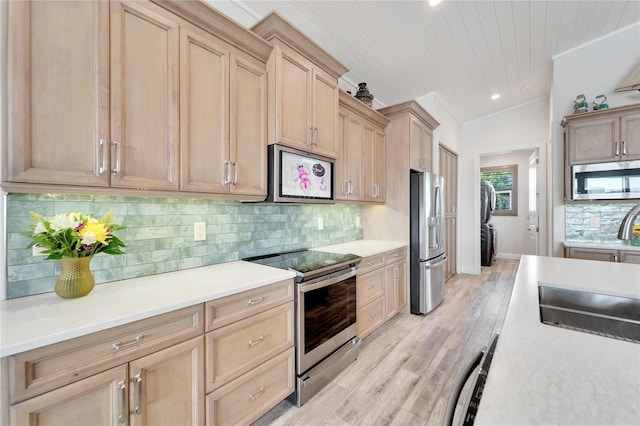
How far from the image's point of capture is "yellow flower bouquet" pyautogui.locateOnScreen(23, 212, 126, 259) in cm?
111

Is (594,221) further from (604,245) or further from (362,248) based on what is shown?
(362,248)

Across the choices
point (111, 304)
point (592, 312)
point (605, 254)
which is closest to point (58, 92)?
point (111, 304)

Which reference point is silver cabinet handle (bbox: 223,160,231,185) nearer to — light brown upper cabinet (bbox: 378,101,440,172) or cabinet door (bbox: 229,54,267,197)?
cabinet door (bbox: 229,54,267,197)

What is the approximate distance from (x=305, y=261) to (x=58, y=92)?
5.30ft

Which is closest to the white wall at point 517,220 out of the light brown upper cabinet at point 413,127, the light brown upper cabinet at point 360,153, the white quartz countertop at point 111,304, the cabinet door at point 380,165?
the light brown upper cabinet at point 413,127

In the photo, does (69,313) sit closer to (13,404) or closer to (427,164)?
(13,404)

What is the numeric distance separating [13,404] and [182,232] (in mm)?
1031

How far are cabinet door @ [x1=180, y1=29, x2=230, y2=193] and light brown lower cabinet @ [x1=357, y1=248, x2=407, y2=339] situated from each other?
1.54 meters

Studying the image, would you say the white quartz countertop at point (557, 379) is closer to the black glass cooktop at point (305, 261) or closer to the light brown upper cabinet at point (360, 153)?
the black glass cooktop at point (305, 261)

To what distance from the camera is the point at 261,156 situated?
1.91 meters

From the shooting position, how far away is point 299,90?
6.82 feet

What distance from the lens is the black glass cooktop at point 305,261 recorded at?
5.97 ft

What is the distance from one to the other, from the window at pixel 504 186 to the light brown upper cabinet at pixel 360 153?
5.39 meters

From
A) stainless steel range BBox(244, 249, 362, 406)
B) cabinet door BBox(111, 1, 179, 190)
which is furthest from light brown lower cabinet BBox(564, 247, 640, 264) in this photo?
cabinet door BBox(111, 1, 179, 190)
